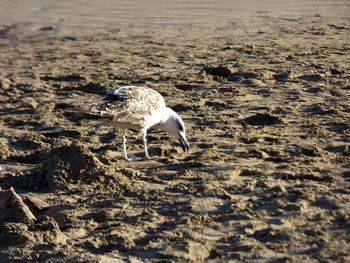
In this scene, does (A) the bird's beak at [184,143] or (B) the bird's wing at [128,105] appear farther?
(A) the bird's beak at [184,143]

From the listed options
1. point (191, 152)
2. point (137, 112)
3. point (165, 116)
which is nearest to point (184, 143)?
point (191, 152)

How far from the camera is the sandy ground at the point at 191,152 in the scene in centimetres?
571

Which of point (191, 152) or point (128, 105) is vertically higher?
point (128, 105)

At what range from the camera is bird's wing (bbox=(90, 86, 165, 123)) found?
797 centimetres

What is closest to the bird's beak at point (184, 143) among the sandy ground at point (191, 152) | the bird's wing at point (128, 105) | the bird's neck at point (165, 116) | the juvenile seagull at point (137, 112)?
the juvenile seagull at point (137, 112)

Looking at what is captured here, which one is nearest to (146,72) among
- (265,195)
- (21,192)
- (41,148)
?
(41,148)

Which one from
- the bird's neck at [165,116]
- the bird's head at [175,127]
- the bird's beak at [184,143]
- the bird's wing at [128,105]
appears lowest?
the bird's beak at [184,143]

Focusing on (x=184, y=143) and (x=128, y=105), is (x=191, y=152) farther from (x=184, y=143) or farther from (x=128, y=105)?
(x=128, y=105)

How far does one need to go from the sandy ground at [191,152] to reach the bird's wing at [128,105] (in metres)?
0.53

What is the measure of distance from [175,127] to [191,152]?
505mm

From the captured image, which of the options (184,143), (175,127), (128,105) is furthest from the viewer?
(175,127)

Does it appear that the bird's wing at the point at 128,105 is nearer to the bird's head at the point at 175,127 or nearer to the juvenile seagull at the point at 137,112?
the juvenile seagull at the point at 137,112

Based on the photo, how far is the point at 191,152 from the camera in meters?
8.25

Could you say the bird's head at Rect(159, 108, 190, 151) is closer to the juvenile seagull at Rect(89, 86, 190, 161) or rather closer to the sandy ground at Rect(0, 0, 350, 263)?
the juvenile seagull at Rect(89, 86, 190, 161)
